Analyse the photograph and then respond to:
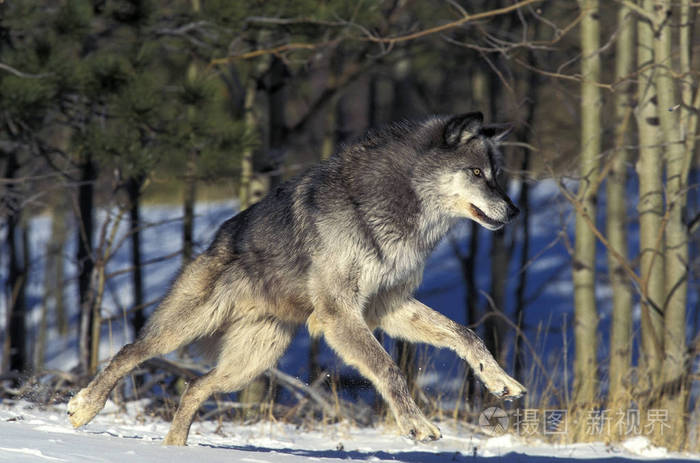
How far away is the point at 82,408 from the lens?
4.69m

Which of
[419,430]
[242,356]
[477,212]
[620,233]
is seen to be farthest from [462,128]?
[620,233]

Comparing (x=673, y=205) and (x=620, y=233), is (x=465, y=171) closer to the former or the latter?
(x=673, y=205)

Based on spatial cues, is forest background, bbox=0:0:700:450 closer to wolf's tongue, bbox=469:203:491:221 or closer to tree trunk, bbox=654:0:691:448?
tree trunk, bbox=654:0:691:448

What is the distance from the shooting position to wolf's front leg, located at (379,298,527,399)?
425 cm

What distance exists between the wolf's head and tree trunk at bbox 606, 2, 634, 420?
217 centimetres

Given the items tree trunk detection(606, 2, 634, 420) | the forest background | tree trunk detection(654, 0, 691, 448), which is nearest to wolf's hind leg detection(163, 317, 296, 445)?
the forest background

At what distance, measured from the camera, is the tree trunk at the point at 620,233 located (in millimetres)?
6934

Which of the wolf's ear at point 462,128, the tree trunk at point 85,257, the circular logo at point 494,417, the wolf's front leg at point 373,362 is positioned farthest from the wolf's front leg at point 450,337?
the tree trunk at point 85,257

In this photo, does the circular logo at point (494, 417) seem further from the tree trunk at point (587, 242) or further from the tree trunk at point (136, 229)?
the tree trunk at point (136, 229)

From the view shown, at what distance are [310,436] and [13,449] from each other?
3.59 m

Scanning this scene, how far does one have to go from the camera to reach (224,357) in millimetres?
5102

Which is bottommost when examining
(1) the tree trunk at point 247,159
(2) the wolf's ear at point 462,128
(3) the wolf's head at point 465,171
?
(3) the wolf's head at point 465,171

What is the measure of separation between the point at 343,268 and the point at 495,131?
1.31 m

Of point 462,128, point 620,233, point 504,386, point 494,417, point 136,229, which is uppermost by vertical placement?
point 620,233
